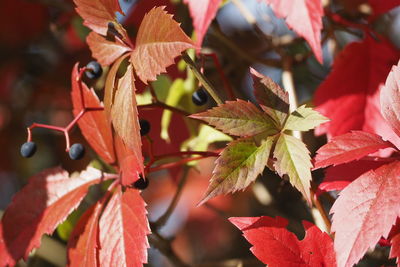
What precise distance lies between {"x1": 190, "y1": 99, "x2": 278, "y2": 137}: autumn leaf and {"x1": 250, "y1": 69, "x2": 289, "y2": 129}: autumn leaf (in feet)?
0.04

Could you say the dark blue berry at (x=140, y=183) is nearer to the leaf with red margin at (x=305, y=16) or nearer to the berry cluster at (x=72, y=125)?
the berry cluster at (x=72, y=125)

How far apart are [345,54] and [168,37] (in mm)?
422

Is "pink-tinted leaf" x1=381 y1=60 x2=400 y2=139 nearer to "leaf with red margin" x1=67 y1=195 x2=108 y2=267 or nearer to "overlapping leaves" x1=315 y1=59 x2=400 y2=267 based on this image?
"overlapping leaves" x1=315 y1=59 x2=400 y2=267

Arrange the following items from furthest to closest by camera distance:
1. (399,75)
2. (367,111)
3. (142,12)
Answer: (142,12)
(367,111)
(399,75)

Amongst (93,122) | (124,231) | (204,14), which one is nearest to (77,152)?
(93,122)

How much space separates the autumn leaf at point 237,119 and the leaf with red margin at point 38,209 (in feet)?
0.91

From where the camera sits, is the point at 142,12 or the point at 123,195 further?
the point at 142,12

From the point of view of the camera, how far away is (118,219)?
81 cm

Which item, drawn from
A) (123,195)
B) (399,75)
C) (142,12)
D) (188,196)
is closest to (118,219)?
(123,195)

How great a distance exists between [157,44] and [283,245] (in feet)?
0.90

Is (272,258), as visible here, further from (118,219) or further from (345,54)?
(345,54)

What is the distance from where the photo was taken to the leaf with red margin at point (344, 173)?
0.72 m


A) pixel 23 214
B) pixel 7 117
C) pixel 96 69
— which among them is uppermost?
pixel 96 69

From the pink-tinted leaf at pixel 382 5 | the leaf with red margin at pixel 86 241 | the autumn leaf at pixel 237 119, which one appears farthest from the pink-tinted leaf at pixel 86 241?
the pink-tinted leaf at pixel 382 5
